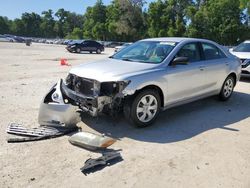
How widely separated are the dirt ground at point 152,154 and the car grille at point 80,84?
0.66 metres

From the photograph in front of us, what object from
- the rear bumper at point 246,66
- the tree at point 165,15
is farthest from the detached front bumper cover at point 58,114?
the tree at point 165,15

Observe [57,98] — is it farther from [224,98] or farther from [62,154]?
[224,98]

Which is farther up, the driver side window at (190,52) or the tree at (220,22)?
the tree at (220,22)

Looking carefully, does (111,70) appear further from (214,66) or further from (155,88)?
(214,66)

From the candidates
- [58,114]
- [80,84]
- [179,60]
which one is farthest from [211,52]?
[58,114]

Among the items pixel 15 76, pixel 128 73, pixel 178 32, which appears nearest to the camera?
pixel 128 73

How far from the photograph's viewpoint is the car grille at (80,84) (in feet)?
18.9

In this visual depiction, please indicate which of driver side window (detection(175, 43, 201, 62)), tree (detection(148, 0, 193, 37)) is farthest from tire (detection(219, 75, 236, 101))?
tree (detection(148, 0, 193, 37))

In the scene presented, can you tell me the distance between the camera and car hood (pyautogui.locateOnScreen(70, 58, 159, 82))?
5609mm

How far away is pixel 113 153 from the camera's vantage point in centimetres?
474

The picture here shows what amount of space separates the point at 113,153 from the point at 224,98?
4443 millimetres

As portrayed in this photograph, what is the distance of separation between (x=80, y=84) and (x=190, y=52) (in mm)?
2598

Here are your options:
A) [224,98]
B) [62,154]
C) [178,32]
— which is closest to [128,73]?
[62,154]

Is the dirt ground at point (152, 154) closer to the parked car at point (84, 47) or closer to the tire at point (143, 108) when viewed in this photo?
the tire at point (143, 108)
